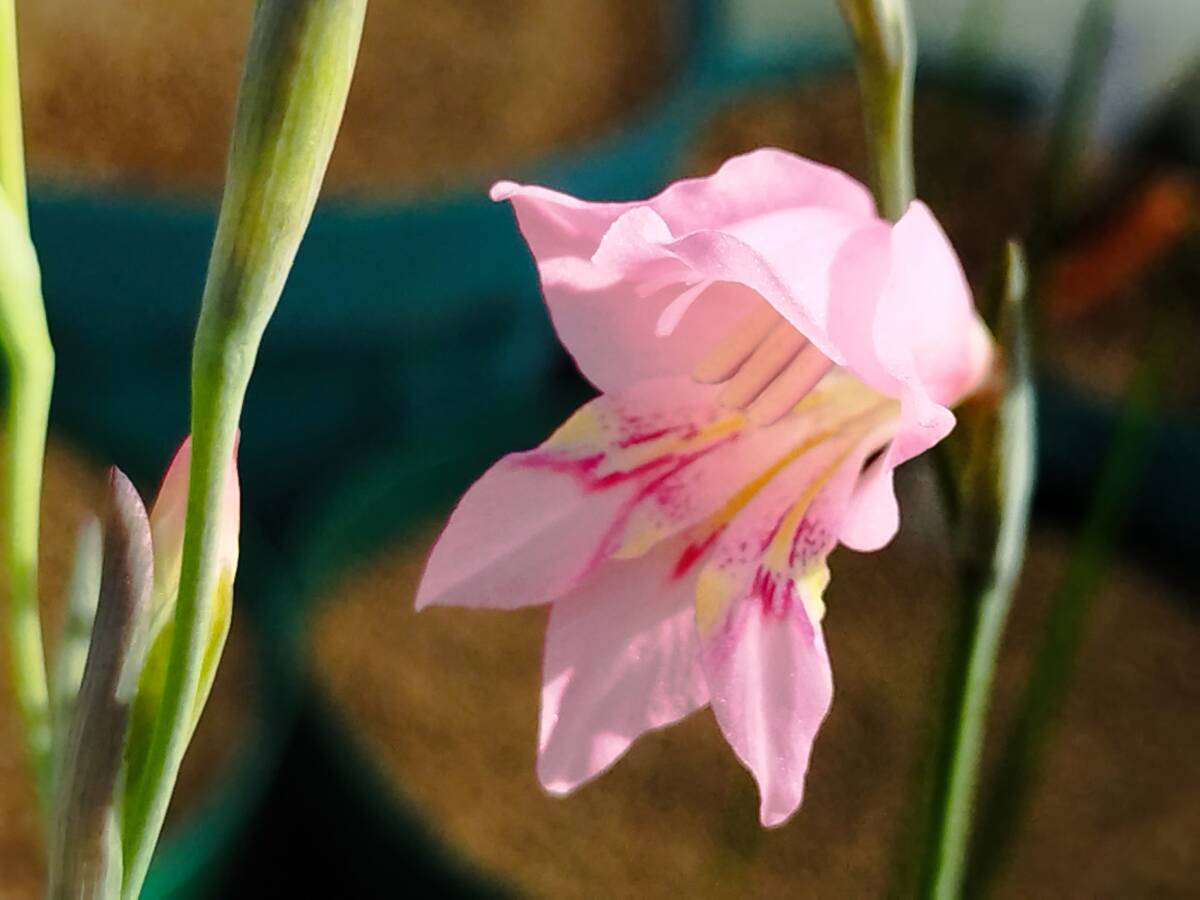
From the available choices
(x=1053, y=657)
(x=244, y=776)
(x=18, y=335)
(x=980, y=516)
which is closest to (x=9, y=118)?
(x=18, y=335)

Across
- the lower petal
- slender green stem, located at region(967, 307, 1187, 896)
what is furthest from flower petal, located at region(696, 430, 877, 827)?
slender green stem, located at region(967, 307, 1187, 896)

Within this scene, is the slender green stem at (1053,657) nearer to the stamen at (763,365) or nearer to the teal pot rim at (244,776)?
the stamen at (763,365)

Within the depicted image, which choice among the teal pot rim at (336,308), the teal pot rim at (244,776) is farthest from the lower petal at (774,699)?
the teal pot rim at (336,308)

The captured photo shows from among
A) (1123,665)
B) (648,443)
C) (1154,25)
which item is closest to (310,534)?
(1123,665)

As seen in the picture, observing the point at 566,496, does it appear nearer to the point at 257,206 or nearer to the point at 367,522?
the point at 257,206

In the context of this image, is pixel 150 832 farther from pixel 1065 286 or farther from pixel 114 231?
pixel 1065 286
